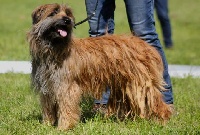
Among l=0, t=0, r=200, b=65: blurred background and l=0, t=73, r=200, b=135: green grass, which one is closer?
l=0, t=73, r=200, b=135: green grass

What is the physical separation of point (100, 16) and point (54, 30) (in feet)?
3.66

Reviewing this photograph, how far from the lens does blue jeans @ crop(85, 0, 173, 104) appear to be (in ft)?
19.9

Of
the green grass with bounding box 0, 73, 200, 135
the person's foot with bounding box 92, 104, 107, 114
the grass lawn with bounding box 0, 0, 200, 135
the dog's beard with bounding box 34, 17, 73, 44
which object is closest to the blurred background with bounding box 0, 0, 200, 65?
the grass lawn with bounding box 0, 0, 200, 135

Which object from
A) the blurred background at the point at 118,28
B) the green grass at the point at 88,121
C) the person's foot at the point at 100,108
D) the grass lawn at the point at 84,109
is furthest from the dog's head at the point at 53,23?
the person's foot at the point at 100,108

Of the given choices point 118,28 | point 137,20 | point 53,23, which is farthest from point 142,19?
point 118,28

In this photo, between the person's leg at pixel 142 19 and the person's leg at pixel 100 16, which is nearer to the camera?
the person's leg at pixel 142 19

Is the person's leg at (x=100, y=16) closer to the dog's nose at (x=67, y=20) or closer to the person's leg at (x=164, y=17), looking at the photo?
the dog's nose at (x=67, y=20)

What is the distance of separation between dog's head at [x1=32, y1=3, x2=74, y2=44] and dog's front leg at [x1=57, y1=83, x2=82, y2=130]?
54cm

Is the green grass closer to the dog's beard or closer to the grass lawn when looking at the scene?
the grass lawn

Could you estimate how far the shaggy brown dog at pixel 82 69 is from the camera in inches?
218

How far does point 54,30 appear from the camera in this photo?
5.48 meters

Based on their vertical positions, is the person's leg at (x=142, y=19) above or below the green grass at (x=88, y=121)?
above

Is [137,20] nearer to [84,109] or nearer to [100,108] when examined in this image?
[100,108]

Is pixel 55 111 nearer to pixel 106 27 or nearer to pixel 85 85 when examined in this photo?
pixel 85 85
